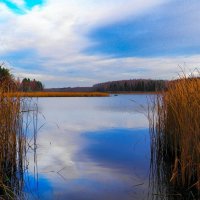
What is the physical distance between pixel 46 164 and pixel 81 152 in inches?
72.6

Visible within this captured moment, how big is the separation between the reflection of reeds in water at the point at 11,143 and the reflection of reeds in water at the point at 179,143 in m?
2.34

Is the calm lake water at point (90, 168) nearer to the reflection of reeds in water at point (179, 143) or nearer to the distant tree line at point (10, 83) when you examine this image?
the reflection of reeds in water at point (179, 143)

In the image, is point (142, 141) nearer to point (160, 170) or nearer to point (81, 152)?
point (81, 152)

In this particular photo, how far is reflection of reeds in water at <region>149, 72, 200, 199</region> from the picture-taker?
4.59m

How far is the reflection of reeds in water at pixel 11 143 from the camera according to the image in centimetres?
519

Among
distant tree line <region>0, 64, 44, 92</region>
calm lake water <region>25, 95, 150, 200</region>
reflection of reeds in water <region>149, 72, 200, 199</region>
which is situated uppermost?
distant tree line <region>0, 64, 44, 92</region>

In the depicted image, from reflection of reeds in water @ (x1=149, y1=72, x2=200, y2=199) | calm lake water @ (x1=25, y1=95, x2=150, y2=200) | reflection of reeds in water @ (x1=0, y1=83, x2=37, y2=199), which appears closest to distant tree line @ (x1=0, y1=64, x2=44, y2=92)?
reflection of reeds in water @ (x1=0, y1=83, x2=37, y2=199)

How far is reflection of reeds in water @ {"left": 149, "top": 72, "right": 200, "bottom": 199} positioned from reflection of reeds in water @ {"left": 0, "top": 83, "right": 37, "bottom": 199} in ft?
7.67

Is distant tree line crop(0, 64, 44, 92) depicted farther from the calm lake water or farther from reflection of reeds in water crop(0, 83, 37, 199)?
the calm lake water

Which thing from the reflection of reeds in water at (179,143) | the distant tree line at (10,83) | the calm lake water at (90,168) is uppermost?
the distant tree line at (10,83)

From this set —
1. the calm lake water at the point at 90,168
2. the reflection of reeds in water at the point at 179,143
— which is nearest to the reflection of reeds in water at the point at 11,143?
the calm lake water at the point at 90,168

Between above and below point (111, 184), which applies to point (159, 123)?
above

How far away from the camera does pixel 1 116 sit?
5.16 m

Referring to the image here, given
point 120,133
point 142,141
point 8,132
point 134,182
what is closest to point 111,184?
point 134,182
